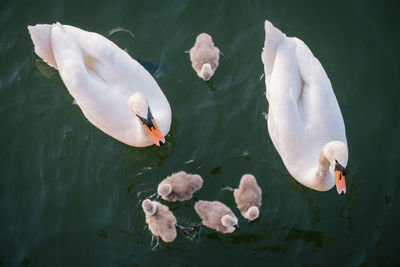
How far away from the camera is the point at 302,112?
20.1 feet

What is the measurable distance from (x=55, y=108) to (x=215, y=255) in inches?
151

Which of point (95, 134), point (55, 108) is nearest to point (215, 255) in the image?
point (95, 134)

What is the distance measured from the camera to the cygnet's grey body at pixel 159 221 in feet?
20.0

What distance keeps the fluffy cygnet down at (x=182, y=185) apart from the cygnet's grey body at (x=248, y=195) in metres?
0.63

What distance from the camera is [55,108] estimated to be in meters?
7.70

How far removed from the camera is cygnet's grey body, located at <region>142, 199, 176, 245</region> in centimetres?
611

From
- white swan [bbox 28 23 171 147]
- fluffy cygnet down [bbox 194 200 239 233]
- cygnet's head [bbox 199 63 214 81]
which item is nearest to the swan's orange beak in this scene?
white swan [bbox 28 23 171 147]

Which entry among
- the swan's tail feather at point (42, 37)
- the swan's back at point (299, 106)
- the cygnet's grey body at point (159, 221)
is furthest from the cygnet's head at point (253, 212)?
the swan's tail feather at point (42, 37)

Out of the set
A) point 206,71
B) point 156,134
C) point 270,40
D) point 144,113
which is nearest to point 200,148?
point 156,134

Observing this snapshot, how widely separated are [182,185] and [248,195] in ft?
3.23

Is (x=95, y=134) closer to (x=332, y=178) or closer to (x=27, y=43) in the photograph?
(x=27, y=43)

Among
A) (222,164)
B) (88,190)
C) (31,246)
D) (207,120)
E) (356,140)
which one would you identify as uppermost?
(356,140)

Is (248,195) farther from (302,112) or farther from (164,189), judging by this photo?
(302,112)

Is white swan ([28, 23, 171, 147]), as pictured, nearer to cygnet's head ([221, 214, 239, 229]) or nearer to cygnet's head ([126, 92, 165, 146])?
cygnet's head ([126, 92, 165, 146])
